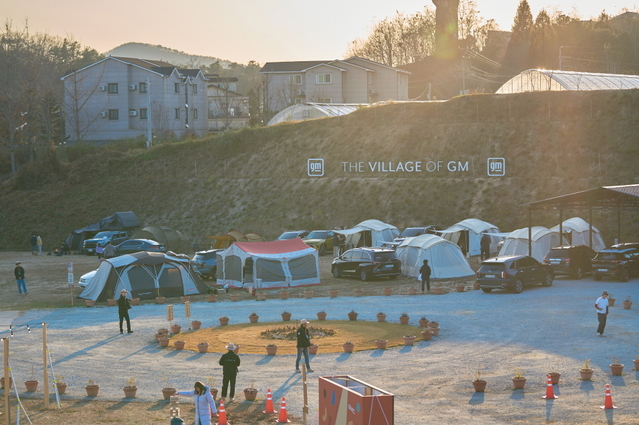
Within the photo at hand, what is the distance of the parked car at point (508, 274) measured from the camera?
28.2 m

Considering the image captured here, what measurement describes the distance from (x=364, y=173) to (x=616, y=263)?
29.3m

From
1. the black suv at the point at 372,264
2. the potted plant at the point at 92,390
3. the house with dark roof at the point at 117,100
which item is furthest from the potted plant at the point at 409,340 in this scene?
the house with dark roof at the point at 117,100

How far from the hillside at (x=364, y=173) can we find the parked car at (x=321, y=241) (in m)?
7.06

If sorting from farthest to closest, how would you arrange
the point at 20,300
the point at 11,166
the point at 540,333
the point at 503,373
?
the point at 11,166 → the point at 20,300 → the point at 540,333 → the point at 503,373

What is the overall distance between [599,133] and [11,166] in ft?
166

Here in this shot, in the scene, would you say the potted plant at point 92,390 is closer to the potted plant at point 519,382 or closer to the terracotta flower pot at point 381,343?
the terracotta flower pot at point 381,343

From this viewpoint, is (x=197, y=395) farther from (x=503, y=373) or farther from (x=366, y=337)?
(x=366, y=337)

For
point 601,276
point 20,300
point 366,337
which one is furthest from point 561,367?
point 20,300

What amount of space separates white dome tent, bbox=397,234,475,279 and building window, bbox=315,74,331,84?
4917 cm

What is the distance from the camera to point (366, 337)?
68.9ft

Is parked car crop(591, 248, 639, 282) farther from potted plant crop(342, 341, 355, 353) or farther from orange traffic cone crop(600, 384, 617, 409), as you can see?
orange traffic cone crop(600, 384, 617, 409)

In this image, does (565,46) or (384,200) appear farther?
(565,46)

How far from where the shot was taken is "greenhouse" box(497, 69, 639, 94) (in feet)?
197

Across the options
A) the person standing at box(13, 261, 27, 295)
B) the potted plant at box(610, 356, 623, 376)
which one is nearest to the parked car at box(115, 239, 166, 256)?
the person standing at box(13, 261, 27, 295)
